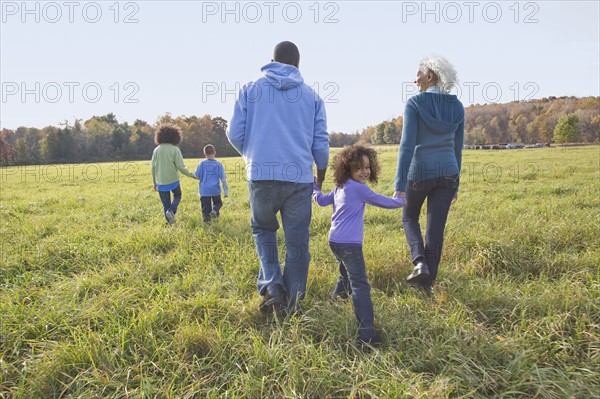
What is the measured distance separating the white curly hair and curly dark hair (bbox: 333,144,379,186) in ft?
3.11

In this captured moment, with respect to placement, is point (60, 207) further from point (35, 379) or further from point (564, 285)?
point (564, 285)

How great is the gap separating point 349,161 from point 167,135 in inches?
179

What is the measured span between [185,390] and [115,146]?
7443cm

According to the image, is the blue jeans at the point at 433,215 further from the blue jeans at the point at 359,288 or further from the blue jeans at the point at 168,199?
the blue jeans at the point at 168,199

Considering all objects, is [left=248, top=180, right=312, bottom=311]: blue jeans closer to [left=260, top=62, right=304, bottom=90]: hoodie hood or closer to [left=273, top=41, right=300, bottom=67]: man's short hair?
[left=260, top=62, right=304, bottom=90]: hoodie hood

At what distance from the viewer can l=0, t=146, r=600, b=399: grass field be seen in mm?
2031

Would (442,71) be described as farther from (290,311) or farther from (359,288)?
(290,311)

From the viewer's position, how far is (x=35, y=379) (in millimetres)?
2084

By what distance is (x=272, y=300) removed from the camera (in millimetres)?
2725

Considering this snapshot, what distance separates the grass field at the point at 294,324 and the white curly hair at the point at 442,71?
179cm

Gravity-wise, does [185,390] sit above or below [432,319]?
below

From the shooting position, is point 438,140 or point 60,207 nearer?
point 438,140

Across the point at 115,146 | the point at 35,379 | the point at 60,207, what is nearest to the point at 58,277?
the point at 35,379

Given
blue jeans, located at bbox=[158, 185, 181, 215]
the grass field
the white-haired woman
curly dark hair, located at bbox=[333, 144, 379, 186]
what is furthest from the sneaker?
the white-haired woman
